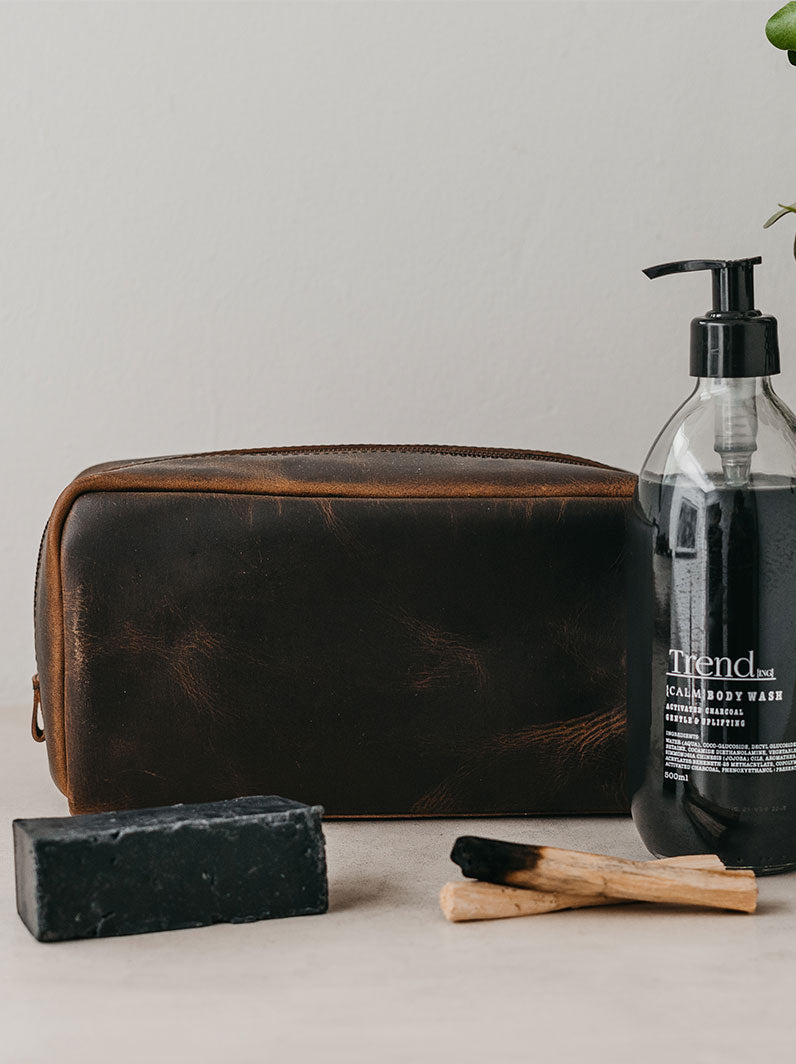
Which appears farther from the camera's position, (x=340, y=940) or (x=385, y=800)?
(x=385, y=800)

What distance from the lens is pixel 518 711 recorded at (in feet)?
2.16

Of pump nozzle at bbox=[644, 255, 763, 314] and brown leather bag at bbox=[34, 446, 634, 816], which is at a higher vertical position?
pump nozzle at bbox=[644, 255, 763, 314]

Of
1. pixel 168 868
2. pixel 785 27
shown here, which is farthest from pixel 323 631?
pixel 785 27

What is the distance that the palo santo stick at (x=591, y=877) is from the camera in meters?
0.53

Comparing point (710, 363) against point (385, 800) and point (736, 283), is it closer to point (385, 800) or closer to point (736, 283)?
point (736, 283)

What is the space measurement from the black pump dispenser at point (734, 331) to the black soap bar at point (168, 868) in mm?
255

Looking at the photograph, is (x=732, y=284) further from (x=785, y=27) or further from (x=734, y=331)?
(x=785, y=27)

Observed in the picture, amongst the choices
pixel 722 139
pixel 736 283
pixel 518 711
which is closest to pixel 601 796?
pixel 518 711

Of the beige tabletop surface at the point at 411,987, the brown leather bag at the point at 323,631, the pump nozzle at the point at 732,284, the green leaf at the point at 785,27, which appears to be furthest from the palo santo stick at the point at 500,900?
the green leaf at the point at 785,27

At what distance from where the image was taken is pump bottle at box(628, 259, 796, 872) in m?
0.55

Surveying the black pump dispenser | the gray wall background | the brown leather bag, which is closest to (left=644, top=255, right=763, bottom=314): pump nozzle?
the black pump dispenser

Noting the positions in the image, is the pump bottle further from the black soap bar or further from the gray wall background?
the gray wall background

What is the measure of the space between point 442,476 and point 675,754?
0.19m

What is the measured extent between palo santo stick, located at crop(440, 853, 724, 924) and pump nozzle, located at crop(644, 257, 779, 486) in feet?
0.59
